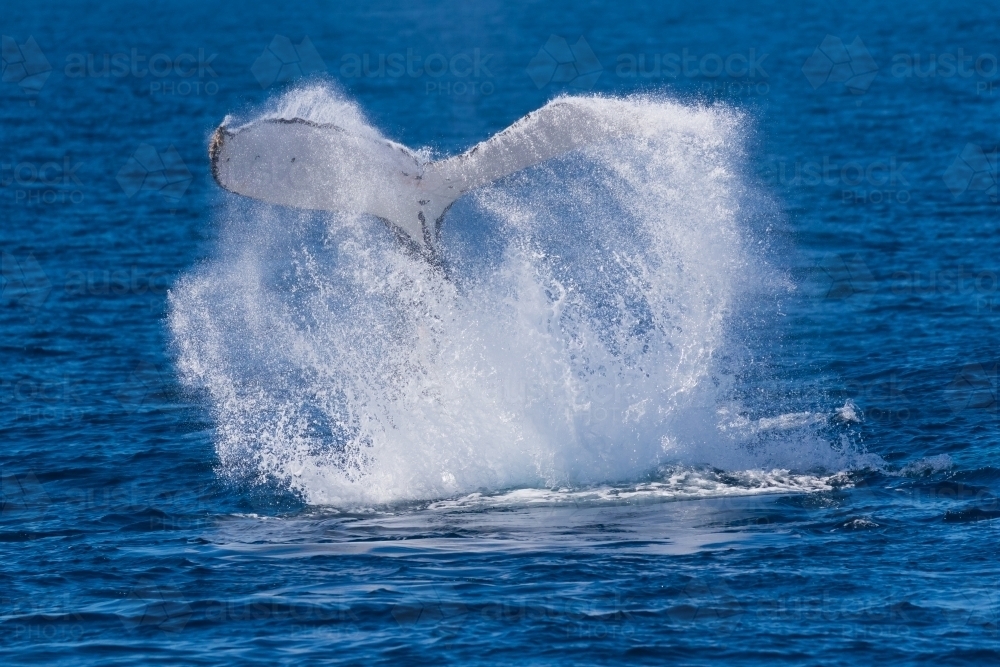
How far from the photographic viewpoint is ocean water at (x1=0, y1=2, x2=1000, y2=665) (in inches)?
724

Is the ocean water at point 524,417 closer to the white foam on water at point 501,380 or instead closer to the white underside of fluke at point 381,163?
the white foam on water at point 501,380

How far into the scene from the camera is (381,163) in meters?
21.7

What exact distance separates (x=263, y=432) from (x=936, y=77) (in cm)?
4779

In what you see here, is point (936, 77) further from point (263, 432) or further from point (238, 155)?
point (238, 155)

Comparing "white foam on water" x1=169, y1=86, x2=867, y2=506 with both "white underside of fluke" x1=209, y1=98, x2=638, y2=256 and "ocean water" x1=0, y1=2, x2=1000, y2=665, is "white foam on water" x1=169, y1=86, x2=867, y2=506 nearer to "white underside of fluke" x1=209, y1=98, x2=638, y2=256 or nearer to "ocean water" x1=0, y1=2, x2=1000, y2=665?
"ocean water" x1=0, y1=2, x2=1000, y2=665

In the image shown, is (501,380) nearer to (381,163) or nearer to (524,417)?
(524,417)

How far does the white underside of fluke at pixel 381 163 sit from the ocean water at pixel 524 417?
299mm

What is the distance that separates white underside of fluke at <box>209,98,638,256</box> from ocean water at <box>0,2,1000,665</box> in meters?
0.30

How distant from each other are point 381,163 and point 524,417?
462cm

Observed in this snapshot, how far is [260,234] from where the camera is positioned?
42031 mm

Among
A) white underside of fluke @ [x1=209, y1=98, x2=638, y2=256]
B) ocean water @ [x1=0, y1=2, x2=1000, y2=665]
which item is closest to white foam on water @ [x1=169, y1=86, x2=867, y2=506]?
ocean water @ [x1=0, y1=2, x2=1000, y2=665]

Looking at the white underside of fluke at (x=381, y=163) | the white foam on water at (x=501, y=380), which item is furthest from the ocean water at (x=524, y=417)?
the white underside of fluke at (x=381, y=163)

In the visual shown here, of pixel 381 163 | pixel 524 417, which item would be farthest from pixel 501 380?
pixel 381 163

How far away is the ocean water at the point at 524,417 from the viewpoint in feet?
60.3
